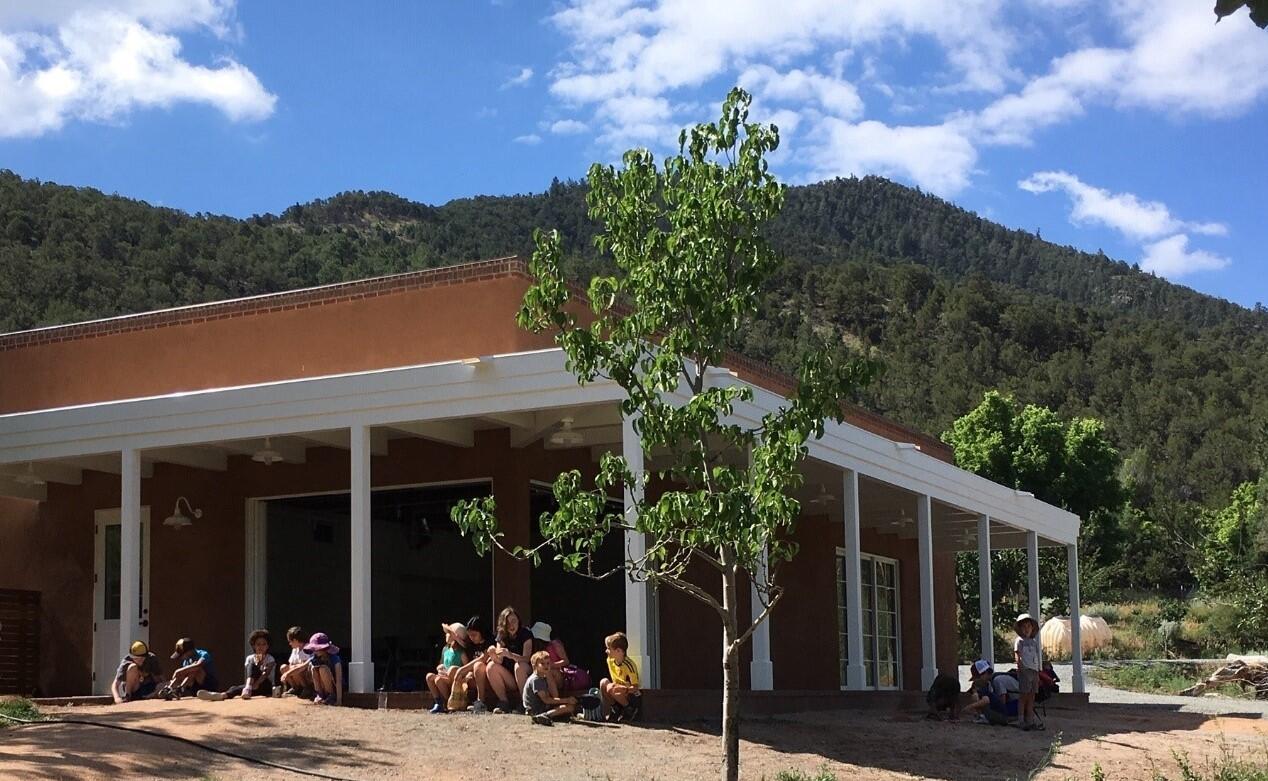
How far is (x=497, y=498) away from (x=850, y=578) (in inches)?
151

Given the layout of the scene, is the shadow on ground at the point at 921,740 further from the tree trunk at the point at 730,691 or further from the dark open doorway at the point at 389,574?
the dark open doorway at the point at 389,574

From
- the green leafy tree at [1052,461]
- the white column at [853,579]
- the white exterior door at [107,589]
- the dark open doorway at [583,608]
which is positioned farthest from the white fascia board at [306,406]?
the green leafy tree at [1052,461]

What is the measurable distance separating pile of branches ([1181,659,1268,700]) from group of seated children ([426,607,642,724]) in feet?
54.8

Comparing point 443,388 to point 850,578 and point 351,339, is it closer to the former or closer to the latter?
point 351,339

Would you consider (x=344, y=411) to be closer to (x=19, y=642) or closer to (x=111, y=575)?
(x=111, y=575)

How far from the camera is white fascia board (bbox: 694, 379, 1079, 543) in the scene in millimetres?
14870

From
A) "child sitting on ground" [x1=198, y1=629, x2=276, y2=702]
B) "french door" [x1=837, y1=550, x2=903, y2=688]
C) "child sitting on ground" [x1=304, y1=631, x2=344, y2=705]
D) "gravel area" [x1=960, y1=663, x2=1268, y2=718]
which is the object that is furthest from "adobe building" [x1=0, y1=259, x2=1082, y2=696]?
"gravel area" [x1=960, y1=663, x2=1268, y2=718]

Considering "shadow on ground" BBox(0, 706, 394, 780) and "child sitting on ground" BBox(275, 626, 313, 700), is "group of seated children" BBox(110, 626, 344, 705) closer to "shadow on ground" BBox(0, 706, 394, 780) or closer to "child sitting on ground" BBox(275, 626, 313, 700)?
"child sitting on ground" BBox(275, 626, 313, 700)

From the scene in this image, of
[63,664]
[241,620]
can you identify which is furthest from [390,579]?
[63,664]

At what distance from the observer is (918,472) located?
18469 mm

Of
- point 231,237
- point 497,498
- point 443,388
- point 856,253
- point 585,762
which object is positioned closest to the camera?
point 585,762

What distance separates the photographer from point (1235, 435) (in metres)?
61.0

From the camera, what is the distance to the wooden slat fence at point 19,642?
1709 cm

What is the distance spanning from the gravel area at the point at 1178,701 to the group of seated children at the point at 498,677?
9.93 metres
